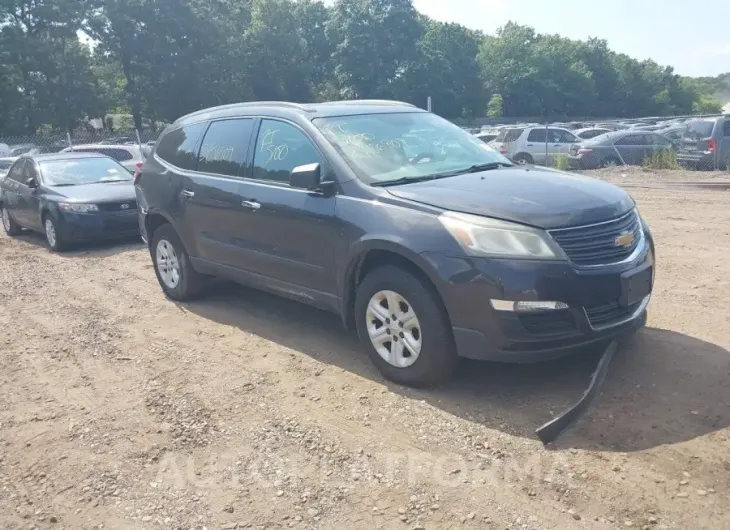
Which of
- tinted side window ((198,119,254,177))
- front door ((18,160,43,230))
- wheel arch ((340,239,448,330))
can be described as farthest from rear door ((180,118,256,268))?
front door ((18,160,43,230))

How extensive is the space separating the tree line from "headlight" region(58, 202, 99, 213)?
3649 cm

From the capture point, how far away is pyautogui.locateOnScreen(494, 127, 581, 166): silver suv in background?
20922mm

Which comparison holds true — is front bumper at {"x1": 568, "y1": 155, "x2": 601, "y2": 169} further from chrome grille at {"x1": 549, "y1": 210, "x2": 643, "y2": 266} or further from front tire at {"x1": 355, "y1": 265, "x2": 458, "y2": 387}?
front tire at {"x1": 355, "y1": 265, "x2": 458, "y2": 387}

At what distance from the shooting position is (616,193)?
459 cm

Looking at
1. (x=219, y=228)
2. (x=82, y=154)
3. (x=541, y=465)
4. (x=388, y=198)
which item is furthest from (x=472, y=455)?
(x=82, y=154)

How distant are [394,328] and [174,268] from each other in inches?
127

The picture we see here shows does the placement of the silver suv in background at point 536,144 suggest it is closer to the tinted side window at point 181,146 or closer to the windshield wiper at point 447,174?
the tinted side window at point 181,146

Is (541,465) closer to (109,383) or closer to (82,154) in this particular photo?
(109,383)

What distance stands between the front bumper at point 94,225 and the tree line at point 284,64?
36629 mm

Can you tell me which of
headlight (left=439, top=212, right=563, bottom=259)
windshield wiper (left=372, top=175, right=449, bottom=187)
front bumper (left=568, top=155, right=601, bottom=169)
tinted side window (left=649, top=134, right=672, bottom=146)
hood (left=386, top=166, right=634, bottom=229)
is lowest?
front bumper (left=568, top=155, right=601, bottom=169)

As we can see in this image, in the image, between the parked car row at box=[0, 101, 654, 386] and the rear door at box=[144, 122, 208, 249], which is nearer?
the parked car row at box=[0, 101, 654, 386]

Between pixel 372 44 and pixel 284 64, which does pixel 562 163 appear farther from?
pixel 372 44

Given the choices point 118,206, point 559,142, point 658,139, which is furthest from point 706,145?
point 118,206

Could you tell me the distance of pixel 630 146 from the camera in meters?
20.0
